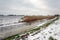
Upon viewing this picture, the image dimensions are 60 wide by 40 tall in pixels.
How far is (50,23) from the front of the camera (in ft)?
8.95

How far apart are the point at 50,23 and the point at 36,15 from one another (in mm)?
669

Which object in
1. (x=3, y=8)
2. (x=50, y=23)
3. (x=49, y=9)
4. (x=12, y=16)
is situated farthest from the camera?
(x=50, y=23)

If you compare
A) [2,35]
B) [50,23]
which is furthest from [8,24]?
[50,23]

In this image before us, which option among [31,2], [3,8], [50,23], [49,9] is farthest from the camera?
[50,23]

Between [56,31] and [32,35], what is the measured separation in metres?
0.57

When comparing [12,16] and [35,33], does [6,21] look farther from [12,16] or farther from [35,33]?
[35,33]

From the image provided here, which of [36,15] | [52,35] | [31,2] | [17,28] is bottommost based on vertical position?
[52,35]

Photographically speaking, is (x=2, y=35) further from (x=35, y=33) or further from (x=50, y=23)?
(x=50, y=23)

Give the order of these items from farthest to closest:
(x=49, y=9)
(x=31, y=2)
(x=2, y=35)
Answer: (x=49, y=9), (x=31, y=2), (x=2, y=35)

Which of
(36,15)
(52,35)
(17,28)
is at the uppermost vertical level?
(36,15)

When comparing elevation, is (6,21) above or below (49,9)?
below

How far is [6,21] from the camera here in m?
1.93

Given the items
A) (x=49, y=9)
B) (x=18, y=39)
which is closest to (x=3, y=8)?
(x=18, y=39)

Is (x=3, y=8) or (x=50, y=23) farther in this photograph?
(x=50, y=23)
